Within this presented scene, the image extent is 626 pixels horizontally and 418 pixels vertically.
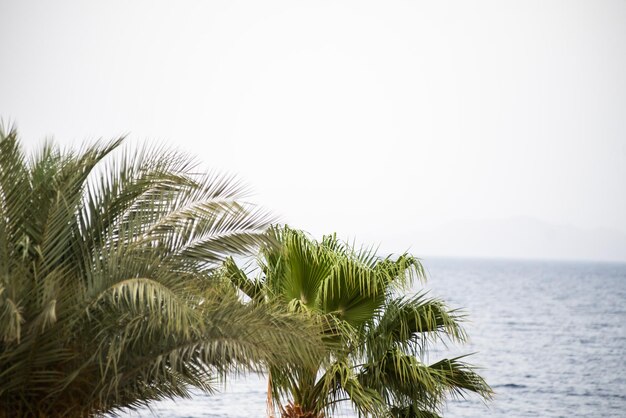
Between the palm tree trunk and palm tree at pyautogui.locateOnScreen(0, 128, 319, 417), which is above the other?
palm tree at pyautogui.locateOnScreen(0, 128, 319, 417)

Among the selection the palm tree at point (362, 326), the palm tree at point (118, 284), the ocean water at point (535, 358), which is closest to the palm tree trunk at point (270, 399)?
the palm tree at point (362, 326)

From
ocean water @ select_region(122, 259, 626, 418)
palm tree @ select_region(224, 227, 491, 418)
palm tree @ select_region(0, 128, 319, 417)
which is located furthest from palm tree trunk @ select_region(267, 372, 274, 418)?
ocean water @ select_region(122, 259, 626, 418)

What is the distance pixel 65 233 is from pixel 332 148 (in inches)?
6289

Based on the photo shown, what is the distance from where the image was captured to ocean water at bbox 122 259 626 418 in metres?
31.1

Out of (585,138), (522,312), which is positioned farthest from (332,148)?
(522,312)

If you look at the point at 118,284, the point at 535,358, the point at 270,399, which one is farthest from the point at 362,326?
the point at 535,358

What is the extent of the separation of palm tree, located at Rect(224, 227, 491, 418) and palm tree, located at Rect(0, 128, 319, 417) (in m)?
1.40

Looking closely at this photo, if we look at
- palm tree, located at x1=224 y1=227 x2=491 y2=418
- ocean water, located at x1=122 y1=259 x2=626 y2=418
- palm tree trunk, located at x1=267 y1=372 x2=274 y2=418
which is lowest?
ocean water, located at x1=122 y1=259 x2=626 y2=418

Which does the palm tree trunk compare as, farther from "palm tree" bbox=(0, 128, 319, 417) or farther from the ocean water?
the ocean water

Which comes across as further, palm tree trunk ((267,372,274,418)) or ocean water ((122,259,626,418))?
ocean water ((122,259,626,418))

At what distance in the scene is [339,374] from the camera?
935 cm

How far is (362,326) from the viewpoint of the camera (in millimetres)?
9555

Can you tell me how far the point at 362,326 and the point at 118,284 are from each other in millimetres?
3693

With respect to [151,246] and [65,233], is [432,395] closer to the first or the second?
[151,246]
